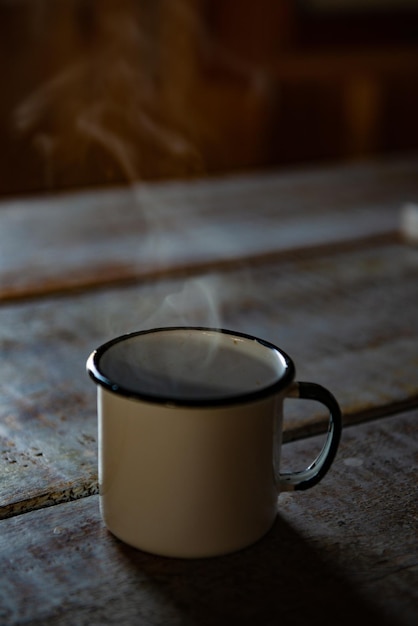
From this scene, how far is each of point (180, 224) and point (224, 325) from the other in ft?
1.53

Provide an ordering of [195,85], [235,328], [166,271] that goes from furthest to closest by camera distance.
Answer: [195,85]
[166,271]
[235,328]

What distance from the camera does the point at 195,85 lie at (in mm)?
2744

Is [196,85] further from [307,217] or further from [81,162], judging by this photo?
[307,217]

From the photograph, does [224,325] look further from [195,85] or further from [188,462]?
[195,85]

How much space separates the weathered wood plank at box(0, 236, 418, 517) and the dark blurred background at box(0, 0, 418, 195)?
128 cm

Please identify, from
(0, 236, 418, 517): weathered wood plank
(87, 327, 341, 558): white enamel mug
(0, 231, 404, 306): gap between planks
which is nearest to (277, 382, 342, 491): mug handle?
(87, 327, 341, 558): white enamel mug

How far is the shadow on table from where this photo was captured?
397 millimetres

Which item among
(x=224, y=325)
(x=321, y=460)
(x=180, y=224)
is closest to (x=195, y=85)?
(x=180, y=224)

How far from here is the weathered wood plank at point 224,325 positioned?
22.6 inches

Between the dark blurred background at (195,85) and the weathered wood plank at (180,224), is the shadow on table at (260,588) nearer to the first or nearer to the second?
the weathered wood plank at (180,224)

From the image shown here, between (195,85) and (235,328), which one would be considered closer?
(235,328)

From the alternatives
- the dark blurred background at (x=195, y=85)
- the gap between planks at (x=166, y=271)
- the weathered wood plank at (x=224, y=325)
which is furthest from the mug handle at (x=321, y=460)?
the dark blurred background at (x=195, y=85)

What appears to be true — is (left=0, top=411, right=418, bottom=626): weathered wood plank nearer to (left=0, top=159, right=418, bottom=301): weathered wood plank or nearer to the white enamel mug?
the white enamel mug

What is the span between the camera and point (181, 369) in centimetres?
Answer: 50
